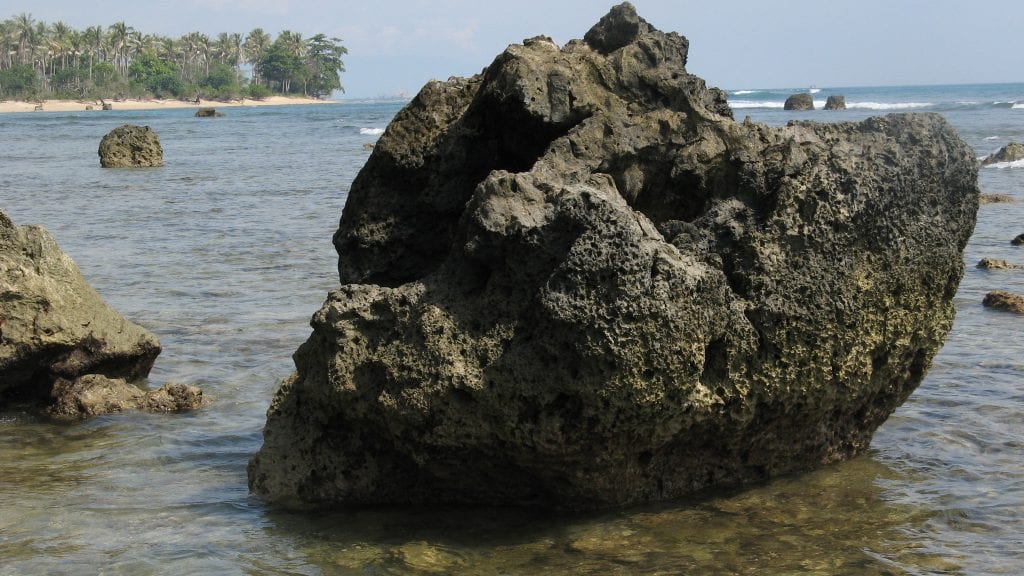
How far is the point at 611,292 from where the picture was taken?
176 inches

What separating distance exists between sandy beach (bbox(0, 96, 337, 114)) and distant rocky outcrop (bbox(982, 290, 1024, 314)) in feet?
335

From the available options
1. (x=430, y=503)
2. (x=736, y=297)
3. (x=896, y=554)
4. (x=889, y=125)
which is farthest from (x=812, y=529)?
(x=889, y=125)

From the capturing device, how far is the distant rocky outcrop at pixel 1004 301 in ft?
32.0

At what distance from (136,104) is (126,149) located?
3844 inches

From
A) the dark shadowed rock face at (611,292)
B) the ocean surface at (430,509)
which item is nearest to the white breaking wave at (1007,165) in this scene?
the ocean surface at (430,509)

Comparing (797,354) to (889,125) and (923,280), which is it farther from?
(889,125)

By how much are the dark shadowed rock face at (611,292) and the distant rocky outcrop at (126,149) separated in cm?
2556

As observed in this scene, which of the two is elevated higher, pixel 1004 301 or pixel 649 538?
pixel 1004 301

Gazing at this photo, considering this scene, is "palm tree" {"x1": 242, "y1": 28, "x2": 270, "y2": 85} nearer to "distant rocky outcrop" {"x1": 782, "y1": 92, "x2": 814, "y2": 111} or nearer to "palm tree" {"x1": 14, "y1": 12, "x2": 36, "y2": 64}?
"palm tree" {"x1": 14, "y1": 12, "x2": 36, "y2": 64}

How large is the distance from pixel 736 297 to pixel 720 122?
3.55ft

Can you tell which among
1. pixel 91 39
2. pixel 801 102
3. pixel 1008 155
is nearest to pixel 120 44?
pixel 91 39

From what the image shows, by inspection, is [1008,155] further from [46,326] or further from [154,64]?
[154,64]

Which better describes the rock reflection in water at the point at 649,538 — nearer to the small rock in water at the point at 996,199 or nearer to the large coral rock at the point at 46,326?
the large coral rock at the point at 46,326

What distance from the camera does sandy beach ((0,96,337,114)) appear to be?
105 meters
